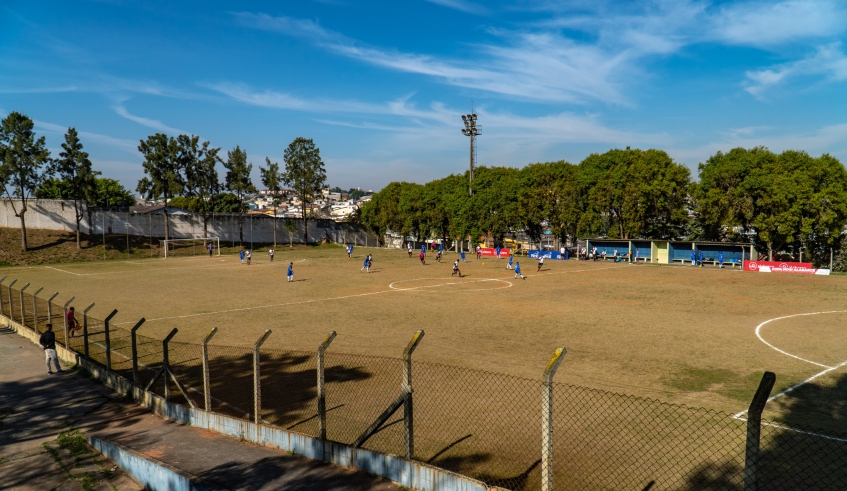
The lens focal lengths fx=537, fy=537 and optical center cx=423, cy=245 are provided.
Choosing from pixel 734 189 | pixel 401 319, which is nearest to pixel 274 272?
pixel 401 319

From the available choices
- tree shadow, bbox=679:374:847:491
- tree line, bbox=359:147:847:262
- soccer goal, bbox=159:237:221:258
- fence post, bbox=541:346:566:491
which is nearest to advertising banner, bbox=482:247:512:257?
tree line, bbox=359:147:847:262

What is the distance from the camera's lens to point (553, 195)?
62656mm

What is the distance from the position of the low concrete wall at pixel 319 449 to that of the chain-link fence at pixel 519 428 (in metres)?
0.32

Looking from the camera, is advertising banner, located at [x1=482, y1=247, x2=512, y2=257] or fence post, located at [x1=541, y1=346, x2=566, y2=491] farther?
advertising banner, located at [x1=482, y1=247, x2=512, y2=257]

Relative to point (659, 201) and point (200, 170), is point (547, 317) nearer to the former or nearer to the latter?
point (659, 201)

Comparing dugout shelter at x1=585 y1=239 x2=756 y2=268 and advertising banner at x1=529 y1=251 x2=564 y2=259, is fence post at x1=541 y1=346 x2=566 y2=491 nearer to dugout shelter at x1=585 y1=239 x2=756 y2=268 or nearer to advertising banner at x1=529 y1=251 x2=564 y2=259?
dugout shelter at x1=585 y1=239 x2=756 y2=268

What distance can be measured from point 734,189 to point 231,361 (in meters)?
50.6

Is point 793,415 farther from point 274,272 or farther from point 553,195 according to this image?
point 553,195

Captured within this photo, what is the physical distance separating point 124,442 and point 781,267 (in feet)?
154

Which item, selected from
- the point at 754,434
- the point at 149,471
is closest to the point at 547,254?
the point at 149,471

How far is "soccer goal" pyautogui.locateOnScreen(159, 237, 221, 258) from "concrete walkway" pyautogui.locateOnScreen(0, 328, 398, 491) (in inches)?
2252

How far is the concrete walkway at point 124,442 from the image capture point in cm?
856

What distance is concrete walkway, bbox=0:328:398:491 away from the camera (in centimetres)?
856

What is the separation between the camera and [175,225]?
257ft
